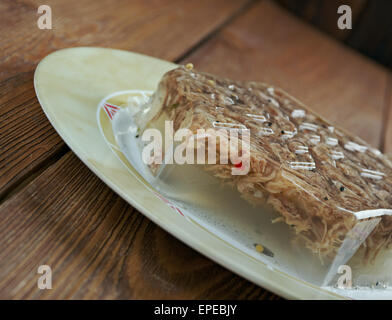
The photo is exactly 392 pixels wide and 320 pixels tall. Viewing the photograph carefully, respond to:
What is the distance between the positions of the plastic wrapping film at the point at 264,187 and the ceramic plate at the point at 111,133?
0.04 metres

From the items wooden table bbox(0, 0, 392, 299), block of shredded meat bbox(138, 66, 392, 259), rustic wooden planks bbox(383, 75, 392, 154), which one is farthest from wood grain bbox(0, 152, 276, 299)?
rustic wooden planks bbox(383, 75, 392, 154)

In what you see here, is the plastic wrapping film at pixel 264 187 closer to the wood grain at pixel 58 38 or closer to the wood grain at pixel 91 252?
the wood grain at pixel 91 252

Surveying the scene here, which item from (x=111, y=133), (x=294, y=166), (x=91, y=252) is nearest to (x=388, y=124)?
(x=294, y=166)

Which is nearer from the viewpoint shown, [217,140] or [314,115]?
[217,140]

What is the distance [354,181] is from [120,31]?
32.3 inches

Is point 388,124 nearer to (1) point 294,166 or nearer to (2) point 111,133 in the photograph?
(1) point 294,166

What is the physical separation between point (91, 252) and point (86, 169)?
184 mm

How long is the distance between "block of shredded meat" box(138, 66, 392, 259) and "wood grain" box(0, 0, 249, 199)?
9.6 inches

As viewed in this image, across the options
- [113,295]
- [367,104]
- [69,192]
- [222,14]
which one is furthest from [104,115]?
[367,104]

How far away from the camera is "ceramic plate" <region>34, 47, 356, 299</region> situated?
0.65m

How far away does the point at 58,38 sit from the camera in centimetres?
115

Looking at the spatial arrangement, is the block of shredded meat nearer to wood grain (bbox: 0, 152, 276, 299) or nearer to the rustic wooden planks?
wood grain (bbox: 0, 152, 276, 299)
